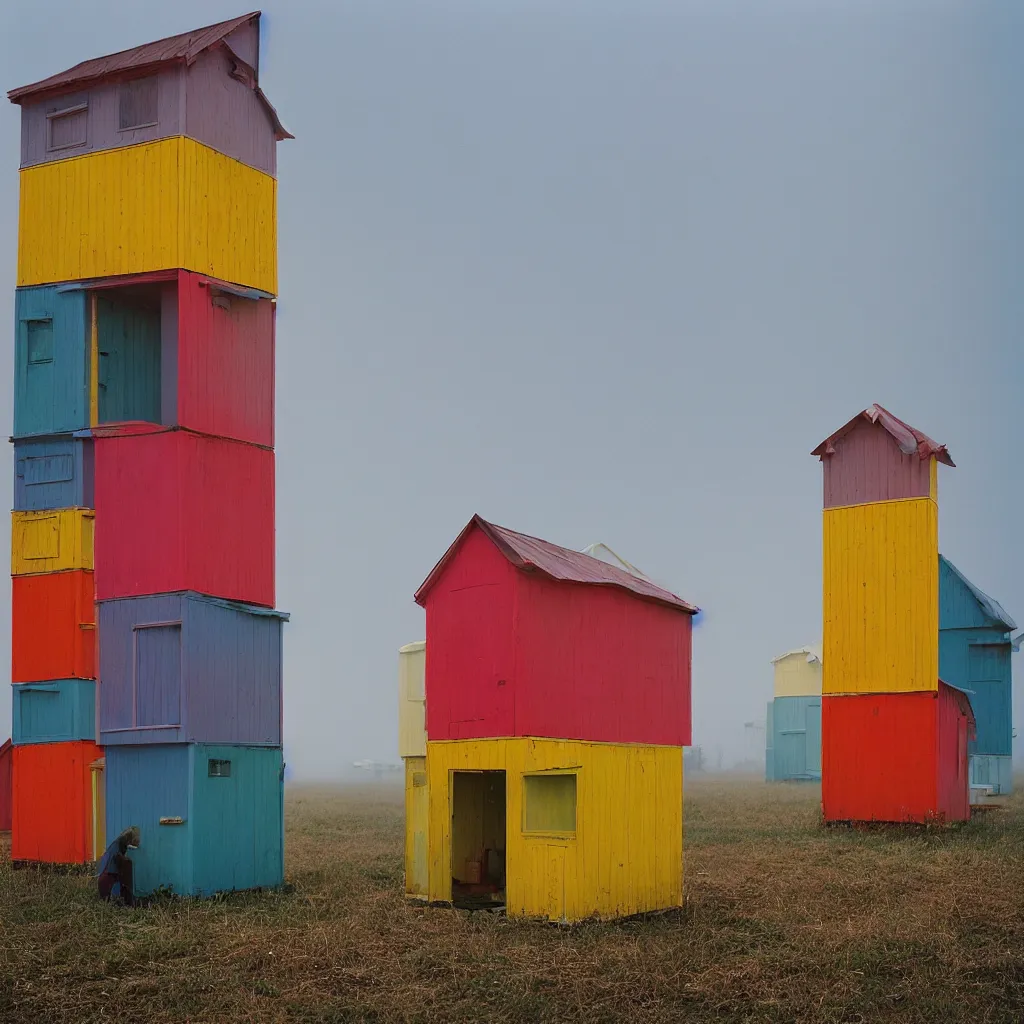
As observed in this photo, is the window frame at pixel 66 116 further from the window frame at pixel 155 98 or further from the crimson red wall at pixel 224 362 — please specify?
the crimson red wall at pixel 224 362

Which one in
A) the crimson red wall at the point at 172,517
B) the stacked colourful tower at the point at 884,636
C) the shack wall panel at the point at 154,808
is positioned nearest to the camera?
the shack wall panel at the point at 154,808

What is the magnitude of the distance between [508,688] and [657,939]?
4.18 m

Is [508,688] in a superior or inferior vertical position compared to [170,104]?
inferior

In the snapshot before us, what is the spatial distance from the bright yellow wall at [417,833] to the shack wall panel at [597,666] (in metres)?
2.60

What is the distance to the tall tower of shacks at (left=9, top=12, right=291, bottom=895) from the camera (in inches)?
974


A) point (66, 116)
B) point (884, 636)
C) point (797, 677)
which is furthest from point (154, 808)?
point (797, 677)

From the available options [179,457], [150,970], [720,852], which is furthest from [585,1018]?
[720,852]

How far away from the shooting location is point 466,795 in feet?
76.9

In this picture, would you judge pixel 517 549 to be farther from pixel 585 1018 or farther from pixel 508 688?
pixel 585 1018

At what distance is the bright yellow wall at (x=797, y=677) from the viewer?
6406 centimetres

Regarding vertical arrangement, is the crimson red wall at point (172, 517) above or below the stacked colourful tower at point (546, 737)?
above

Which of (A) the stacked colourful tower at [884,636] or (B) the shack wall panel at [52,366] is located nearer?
(B) the shack wall panel at [52,366]

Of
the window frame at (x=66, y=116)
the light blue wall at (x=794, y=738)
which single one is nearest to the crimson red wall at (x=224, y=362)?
the window frame at (x=66, y=116)

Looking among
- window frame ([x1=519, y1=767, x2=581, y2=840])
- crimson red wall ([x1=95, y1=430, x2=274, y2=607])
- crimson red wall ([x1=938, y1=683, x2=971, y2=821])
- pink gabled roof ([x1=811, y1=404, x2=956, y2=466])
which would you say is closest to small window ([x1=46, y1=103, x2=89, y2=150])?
crimson red wall ([x1=95, y1=430, x2=274, y2=607])
